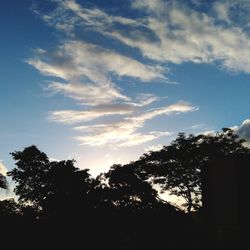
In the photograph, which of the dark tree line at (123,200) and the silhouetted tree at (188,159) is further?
the silhouetted tree at (188,159)

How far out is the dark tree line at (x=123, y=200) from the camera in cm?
2314

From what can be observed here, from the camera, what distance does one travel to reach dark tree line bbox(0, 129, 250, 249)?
23.1 meters

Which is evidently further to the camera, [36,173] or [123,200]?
[36,173]

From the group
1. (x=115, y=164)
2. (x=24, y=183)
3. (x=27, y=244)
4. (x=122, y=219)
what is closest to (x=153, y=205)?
(x=122, y=219)

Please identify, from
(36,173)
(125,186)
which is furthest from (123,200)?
(36,173)

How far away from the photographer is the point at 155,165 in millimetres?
43625

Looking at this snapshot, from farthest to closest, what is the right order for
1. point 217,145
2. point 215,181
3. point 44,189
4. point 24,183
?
point 24,183
point 44,189
point 217,145
point 215,181

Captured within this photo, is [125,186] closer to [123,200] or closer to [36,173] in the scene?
[123,200]

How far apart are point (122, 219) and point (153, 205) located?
2.34 meters

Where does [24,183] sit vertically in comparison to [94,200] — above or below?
above

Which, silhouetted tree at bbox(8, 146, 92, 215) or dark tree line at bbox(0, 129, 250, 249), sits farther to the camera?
silhouetted tree at bbox(8, 146, 92, 215)

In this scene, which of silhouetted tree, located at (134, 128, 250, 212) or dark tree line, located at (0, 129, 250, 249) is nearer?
dark tree line, located at (0, 129, 250, 249)

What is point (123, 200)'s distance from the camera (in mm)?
40188

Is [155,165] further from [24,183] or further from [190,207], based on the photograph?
[24,183]
